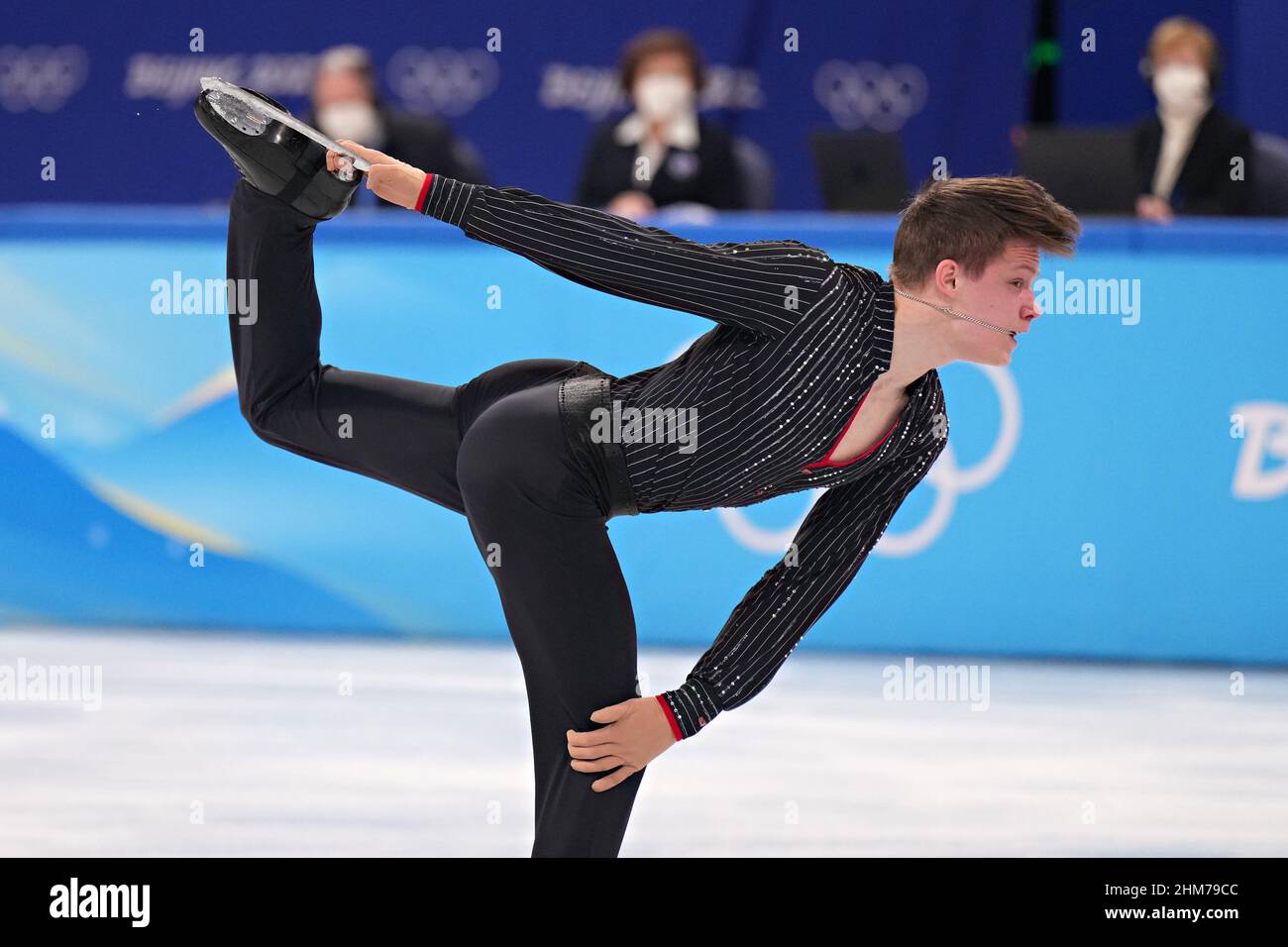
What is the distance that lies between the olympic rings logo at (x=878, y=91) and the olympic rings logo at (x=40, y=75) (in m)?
4.58

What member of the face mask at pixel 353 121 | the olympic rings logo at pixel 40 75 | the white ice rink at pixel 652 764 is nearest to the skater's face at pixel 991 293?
the white ice rink at pixel 652 764

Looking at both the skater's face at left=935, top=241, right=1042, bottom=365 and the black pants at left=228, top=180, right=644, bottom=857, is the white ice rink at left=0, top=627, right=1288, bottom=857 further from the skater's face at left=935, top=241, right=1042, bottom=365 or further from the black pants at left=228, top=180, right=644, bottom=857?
the skater's face at left=935, top=241, right=1042, bottom=365

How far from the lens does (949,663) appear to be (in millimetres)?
Answer: 6027

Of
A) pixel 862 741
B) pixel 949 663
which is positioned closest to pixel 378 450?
pixel 862 741

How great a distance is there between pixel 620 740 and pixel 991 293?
1014 mm

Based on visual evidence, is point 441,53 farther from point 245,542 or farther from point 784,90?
point 245,542

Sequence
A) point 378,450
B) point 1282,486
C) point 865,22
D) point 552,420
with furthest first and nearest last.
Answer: point 865,22 < point 1282,486 < point 378,450 < point 552,420

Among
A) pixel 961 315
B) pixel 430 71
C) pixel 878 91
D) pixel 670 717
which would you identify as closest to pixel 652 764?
pixel 670 717

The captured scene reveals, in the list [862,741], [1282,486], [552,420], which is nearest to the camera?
[552,420]

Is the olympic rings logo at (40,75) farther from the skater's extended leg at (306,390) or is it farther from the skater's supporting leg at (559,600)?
the skater's supporting leg at (559,600)

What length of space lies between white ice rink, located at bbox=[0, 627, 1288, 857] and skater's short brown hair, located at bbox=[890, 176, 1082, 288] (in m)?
1.58

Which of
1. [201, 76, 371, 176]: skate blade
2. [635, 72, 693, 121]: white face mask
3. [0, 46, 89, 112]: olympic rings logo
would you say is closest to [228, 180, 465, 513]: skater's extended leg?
[201, 76, 371, 176]: skate blade

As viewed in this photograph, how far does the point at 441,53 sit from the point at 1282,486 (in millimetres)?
6070

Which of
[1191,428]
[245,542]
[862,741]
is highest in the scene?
[1191,428]
